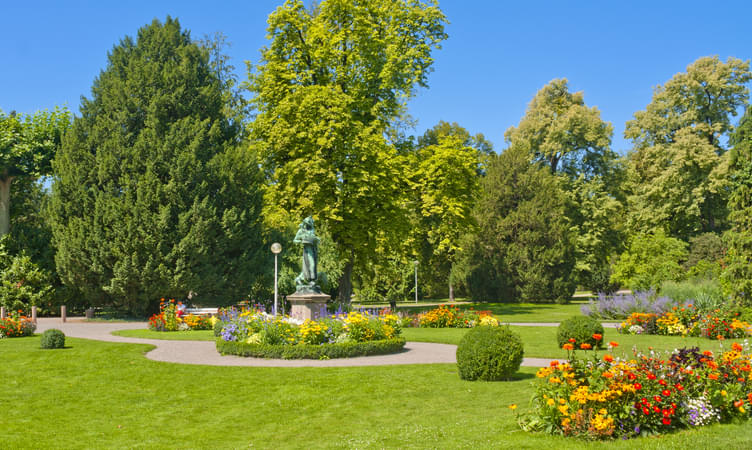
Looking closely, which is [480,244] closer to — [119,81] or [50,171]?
[119,81]

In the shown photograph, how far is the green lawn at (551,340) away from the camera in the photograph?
53.3 ft

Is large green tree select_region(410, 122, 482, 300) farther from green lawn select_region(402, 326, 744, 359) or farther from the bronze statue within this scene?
the bronze statue

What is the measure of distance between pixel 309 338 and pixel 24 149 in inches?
1081

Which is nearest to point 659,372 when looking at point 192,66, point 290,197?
point 290,197

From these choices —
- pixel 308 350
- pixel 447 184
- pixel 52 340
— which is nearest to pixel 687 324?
pixel 308 350

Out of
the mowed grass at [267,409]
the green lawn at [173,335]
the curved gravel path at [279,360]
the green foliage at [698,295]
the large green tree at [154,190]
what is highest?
the large green tree at [154,190]

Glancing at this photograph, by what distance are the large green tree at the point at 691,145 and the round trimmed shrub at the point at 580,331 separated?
2681 centimetres

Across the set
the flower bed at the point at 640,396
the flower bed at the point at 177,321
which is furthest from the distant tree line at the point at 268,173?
the flower bed at the point at 640,396

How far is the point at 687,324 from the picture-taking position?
68.1ft

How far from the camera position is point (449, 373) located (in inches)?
516

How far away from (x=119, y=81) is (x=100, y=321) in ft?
41.9

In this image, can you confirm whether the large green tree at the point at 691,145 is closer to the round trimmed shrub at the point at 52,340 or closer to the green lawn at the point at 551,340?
the green lawn at the point at 551,340

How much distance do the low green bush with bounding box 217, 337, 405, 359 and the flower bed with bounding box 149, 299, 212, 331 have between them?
897cm

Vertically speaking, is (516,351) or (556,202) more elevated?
(556,202)
